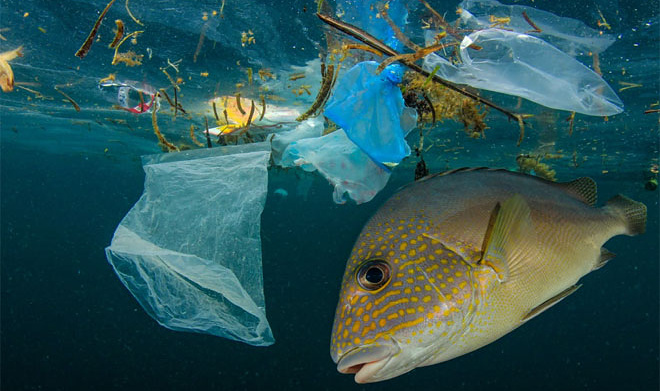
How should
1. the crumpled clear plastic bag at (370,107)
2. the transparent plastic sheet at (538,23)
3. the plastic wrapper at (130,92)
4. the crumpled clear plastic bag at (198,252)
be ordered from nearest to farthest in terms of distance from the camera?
the crumpled clear plastic bag at (198,252) < the crumpled clear plastic bag at (370,107) < the transparent plastic sheet at (538,23) < the plastic wrapper at (130,92)

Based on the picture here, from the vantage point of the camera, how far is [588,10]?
5.70 meters

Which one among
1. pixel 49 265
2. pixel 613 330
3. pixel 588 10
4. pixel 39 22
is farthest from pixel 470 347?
pixel 613 330

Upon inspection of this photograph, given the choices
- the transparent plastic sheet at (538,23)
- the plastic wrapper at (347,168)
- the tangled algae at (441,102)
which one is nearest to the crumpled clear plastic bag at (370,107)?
the plastic wrapper at (347,168)

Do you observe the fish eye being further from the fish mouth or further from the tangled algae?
the tangled algae

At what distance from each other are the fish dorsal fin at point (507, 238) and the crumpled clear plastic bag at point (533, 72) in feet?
6.75

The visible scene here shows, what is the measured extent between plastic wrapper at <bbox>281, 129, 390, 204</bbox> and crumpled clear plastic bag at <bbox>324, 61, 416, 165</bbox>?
22.9 inches

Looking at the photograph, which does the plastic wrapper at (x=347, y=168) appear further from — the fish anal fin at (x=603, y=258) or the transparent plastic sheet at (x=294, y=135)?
the fish anal fin at (x=603, y=258)

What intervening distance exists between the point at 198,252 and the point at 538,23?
551cm

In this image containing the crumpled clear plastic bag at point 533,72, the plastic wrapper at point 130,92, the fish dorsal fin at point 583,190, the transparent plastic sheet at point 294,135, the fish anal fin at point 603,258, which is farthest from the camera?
Answer: the plastic wrapper at point 130,92

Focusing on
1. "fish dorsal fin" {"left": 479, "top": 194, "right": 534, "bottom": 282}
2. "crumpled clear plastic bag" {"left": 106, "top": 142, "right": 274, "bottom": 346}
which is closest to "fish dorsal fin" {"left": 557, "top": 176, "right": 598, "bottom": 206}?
"fish dorsal fin" {"left": 479, "top": 194, "right": 534, "bottom": 282}

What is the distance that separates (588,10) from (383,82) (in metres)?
4.69

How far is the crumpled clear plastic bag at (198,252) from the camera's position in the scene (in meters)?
3.04

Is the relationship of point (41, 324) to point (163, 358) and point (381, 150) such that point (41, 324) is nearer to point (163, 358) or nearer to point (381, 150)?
point (163, 358)

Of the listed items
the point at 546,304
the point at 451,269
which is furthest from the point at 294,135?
the point at 546,304
